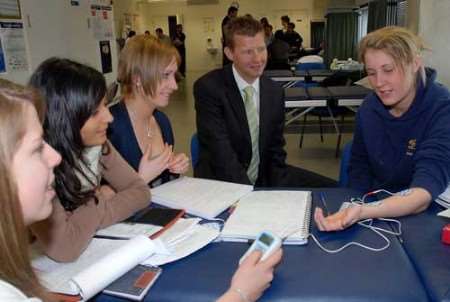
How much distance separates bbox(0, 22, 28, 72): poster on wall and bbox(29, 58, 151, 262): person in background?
1.93 meters

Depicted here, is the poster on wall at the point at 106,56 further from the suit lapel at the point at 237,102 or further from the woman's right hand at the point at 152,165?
the woman's right hand at the point at 152,165

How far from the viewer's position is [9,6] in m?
2.96

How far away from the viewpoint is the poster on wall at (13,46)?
290cm

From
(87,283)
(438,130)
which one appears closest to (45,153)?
(87,283)

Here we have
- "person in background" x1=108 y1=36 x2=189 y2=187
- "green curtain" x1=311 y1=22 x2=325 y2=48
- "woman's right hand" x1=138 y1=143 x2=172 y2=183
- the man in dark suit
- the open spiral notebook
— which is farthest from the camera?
"green curtain" x1=311 y1=22 x2=325 y2=48

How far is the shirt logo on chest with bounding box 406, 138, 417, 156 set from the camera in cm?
151

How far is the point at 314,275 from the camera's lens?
3.21ft

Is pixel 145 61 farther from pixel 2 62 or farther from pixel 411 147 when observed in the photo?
pixel 2 62

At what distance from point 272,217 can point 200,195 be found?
1.04 ft

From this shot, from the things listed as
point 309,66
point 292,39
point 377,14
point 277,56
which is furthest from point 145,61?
point 292,39

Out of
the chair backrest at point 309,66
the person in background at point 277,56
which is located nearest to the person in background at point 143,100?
the person in background at point 277,56

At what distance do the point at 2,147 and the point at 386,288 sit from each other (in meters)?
0.81

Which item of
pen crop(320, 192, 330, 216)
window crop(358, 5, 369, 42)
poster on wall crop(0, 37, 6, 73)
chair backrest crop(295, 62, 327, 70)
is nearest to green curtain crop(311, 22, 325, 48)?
window crop(358, 5, 369, 42)

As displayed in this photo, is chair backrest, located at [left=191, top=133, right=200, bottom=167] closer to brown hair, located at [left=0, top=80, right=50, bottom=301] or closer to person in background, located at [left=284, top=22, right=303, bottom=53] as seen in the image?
brown hair, located at [left=0, top=80, right=50, bottom=301]
